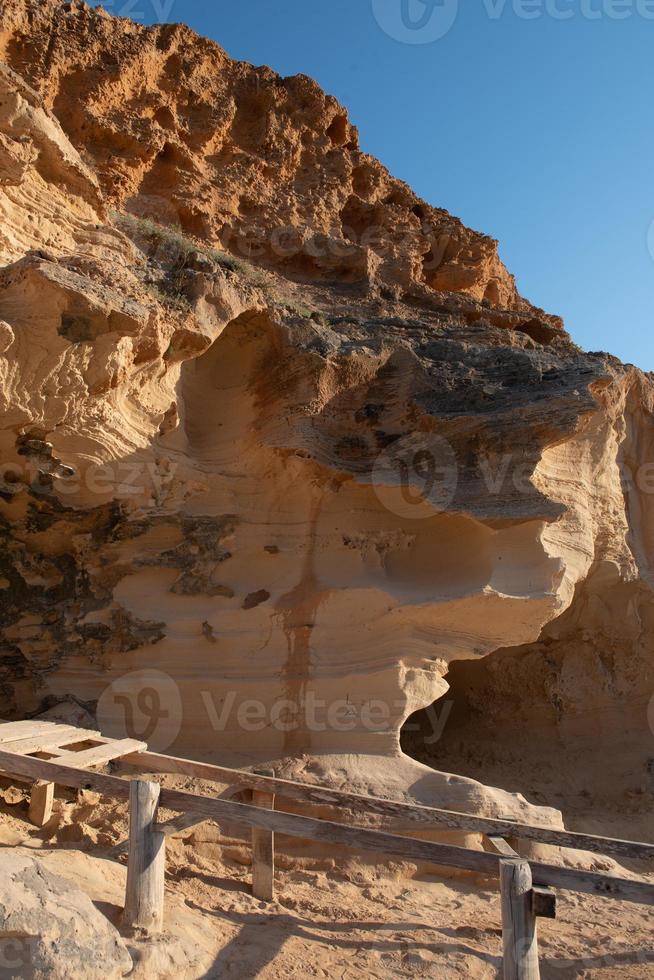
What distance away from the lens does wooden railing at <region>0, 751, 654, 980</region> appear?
320 cm

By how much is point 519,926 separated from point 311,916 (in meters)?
1.45

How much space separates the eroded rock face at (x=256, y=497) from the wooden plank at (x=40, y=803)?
103 centimetres

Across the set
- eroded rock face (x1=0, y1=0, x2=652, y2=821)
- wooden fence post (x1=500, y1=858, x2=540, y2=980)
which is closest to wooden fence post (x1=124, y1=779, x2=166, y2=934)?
wooden fence post (x1=500, y1=858, x2=540, y2=980)

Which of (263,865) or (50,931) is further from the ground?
(50,931)

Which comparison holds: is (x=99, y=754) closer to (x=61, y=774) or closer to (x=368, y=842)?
(x=61, y=774)

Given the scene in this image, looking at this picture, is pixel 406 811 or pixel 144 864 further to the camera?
pixel 406 811

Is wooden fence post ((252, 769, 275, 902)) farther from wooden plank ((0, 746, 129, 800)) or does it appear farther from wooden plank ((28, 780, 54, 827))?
wooden plank ((28, 780, 54, 827))

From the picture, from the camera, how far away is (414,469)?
6.20m

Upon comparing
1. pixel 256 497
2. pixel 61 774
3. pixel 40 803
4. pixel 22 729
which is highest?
pixel 256 497

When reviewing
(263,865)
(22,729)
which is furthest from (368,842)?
(22,729)

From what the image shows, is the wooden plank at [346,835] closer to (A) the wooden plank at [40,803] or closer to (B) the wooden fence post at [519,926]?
(B) the wooden fence post at [519,926]

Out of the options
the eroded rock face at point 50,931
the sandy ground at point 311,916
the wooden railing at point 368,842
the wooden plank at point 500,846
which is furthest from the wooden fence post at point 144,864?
the wooden plank at point 500,846

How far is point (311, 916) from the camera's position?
163 inches

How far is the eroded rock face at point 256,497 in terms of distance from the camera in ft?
16.9
